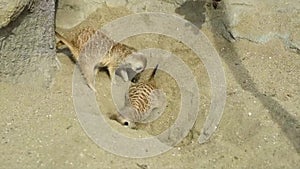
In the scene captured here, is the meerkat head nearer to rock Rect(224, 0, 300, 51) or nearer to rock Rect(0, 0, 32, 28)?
rock Rect(0, 0, 32, 28)

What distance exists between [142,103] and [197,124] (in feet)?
1.06

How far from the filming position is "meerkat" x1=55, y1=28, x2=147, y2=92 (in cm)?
309

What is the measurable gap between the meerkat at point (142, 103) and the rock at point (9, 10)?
2.24 feet

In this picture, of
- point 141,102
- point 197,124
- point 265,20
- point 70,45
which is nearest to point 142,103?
point 141,102

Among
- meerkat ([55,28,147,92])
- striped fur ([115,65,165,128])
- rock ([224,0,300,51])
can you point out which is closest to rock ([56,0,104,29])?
meerkat ([55,28,147,92])

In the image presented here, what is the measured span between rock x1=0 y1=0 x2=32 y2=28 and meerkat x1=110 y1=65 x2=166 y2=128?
68 cm

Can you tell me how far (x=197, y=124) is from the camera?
9.24 ft

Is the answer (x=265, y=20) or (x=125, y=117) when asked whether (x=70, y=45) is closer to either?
(x=125, y=117)

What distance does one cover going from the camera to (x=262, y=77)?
3092 millimetres

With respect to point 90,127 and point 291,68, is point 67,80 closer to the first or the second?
point 90,127

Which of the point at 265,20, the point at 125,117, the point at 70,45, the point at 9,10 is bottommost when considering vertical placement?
the point at 265,20

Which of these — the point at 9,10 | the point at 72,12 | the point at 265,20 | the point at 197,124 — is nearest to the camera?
the point at 9,10

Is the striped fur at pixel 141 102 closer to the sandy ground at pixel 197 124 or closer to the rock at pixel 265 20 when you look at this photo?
the sandy ground at pixel 197 124

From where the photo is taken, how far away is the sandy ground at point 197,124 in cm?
248
